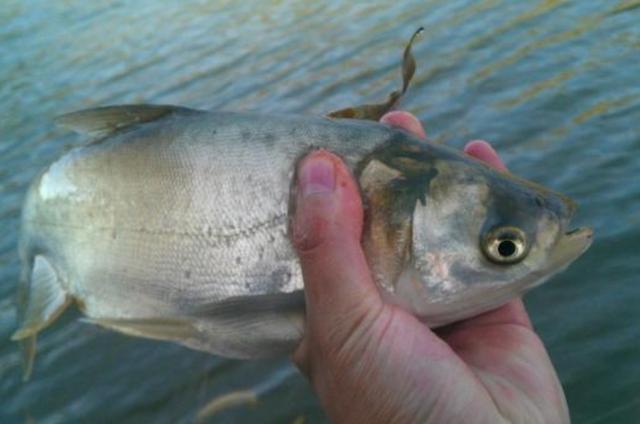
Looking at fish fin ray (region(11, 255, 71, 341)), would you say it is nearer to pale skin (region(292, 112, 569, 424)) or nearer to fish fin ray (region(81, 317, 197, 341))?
fish fin ray (region(81, 317, 197, 341))

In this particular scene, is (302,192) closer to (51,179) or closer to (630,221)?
(51,179)

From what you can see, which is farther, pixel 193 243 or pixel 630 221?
pixel 630 221

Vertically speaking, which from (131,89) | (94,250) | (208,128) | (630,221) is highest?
(208,128)

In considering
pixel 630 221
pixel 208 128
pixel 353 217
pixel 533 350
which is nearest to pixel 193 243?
pixel 208 128

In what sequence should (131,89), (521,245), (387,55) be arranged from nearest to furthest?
(521,245) → (387,55) → (131,89)

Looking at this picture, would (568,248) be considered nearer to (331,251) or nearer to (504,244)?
(504,244)

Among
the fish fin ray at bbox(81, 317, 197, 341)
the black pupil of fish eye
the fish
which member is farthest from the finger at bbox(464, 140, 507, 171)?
the fish fin ray at bbox(81, 317, 197, 341)

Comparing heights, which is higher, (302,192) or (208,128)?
(208,128)

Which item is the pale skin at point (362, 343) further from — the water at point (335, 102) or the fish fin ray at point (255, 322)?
the water at point (335, 102)
